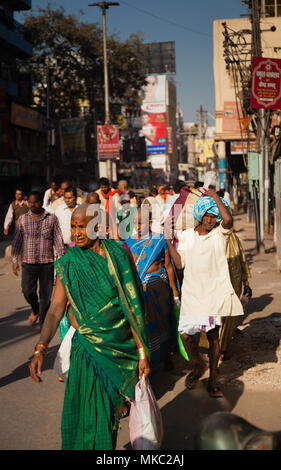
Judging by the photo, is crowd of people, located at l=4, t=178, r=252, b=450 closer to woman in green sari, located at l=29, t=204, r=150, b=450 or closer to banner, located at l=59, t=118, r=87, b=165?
woman in green sari, located at l=29, t=204, r=150, b=450

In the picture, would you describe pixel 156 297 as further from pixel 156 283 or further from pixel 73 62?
pixel 73 62

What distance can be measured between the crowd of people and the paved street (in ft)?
0.60

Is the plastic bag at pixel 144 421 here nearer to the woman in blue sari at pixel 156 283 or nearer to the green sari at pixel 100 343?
the green sari at pixel 100 343

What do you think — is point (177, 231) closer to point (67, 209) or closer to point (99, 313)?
point (67, 209)

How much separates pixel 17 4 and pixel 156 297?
101 ft

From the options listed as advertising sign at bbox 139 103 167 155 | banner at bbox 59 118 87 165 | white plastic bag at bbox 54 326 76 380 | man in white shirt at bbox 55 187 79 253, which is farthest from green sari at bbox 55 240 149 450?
advertising sign at bbox 139 103 167 155

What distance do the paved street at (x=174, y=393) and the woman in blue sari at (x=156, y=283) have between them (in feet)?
1.17

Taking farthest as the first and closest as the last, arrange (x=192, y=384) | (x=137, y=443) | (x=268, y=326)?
(x=268, y=326) → (x=192, y=384) → (x=137, y=443)

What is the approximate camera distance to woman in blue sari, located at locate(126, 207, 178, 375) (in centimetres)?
522

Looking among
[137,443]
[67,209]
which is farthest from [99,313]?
[67,209]

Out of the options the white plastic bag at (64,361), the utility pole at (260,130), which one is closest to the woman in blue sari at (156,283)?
the white plastic bag at (64,361)

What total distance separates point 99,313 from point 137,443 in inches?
30.2

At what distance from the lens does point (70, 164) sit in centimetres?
3891

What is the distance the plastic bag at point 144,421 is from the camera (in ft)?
10.9
